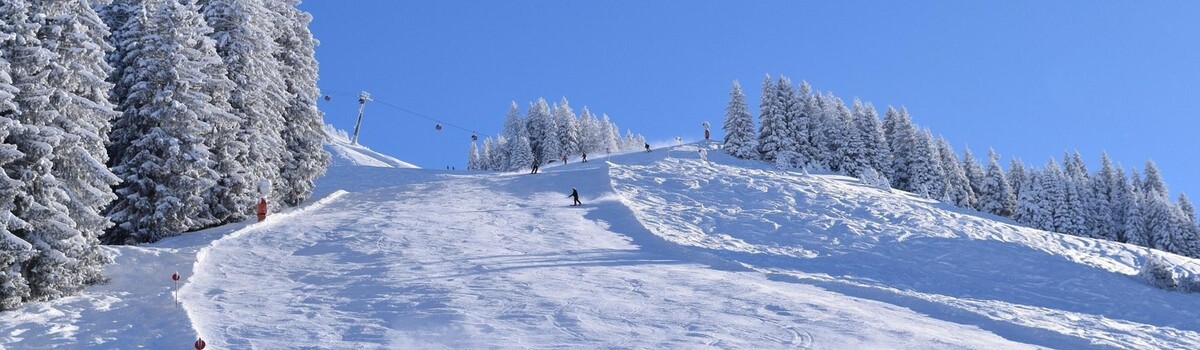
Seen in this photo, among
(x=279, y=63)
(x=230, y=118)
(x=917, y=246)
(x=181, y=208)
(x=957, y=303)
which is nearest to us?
(x=957, y=303)

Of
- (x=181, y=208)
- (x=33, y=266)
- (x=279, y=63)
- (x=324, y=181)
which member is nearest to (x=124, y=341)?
(x=33, y=266)

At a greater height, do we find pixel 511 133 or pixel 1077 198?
pixel 511 133

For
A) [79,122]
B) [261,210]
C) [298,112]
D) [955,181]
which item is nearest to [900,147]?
[955,181]

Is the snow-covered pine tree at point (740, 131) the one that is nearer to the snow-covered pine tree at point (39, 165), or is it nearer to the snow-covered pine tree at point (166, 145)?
the snow-covered pine tree at point (166, 145)

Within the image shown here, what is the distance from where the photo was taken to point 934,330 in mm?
15977

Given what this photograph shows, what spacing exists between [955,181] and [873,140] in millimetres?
10300

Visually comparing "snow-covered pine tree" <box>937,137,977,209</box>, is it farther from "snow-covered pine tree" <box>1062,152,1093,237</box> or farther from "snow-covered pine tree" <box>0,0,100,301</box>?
"snow-covered pine tree" <box>0,0,100,301</box>

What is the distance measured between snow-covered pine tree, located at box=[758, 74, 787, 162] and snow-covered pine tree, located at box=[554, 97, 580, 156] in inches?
1445

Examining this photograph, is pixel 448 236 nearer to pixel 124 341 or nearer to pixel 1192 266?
pixel 124 341

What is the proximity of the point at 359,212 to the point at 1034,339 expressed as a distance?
25250 mm

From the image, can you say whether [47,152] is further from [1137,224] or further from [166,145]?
[1137,224]

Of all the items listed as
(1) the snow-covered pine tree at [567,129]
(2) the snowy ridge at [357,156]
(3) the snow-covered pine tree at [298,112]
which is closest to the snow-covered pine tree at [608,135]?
(1) the snow-covered pine tree at [567,129]

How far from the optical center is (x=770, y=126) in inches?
2557

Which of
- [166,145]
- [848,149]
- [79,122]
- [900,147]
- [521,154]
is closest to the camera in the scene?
[79,122]
